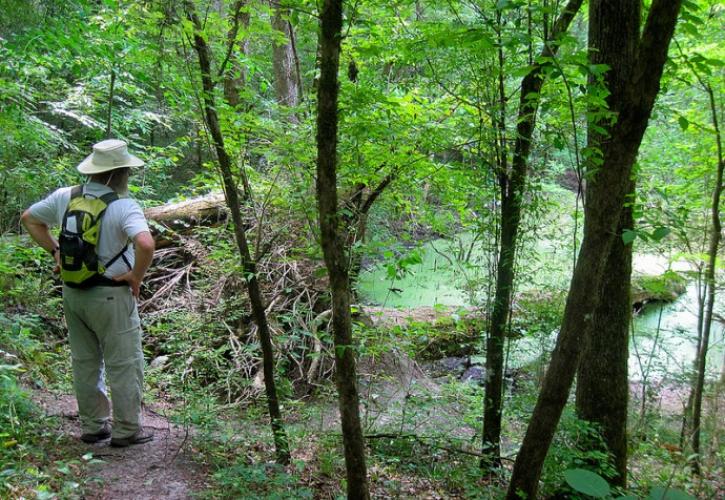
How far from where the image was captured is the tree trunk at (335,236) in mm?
2109

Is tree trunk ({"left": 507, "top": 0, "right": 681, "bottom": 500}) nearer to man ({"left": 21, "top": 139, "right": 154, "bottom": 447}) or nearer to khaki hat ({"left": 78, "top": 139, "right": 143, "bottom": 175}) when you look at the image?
man ({"left": 21, "top": 139, "right": 154, "bottom": 447})

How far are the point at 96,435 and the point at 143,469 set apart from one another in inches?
18.5

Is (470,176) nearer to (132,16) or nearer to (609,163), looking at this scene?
(609,163)

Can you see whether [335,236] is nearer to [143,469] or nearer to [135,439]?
[143,469]

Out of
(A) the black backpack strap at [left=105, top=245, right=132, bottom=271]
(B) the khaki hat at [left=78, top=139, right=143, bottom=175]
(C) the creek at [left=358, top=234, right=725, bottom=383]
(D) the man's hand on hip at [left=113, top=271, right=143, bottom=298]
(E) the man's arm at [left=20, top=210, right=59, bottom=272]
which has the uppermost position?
(B) the khaki hat at [left=78, top=139, right=143, bottom=175]

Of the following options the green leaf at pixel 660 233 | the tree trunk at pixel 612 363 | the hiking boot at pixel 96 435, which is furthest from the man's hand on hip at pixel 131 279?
the tree trunk at pixel 612 363

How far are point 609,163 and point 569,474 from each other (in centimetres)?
144

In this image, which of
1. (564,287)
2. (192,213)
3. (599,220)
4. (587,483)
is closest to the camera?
(587,483)

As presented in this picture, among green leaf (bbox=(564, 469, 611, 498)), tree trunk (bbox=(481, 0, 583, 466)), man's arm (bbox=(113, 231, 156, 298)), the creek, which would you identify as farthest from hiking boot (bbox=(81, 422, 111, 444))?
the creek

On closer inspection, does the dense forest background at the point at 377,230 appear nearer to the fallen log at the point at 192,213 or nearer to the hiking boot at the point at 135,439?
the hiking boot at the point at 135,439

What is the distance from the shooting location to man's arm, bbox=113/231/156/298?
119 inches

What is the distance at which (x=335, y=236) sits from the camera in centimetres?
224

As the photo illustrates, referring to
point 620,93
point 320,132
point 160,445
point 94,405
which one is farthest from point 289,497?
point 620,93

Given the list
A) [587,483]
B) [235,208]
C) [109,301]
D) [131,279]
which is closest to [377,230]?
[235,208]
